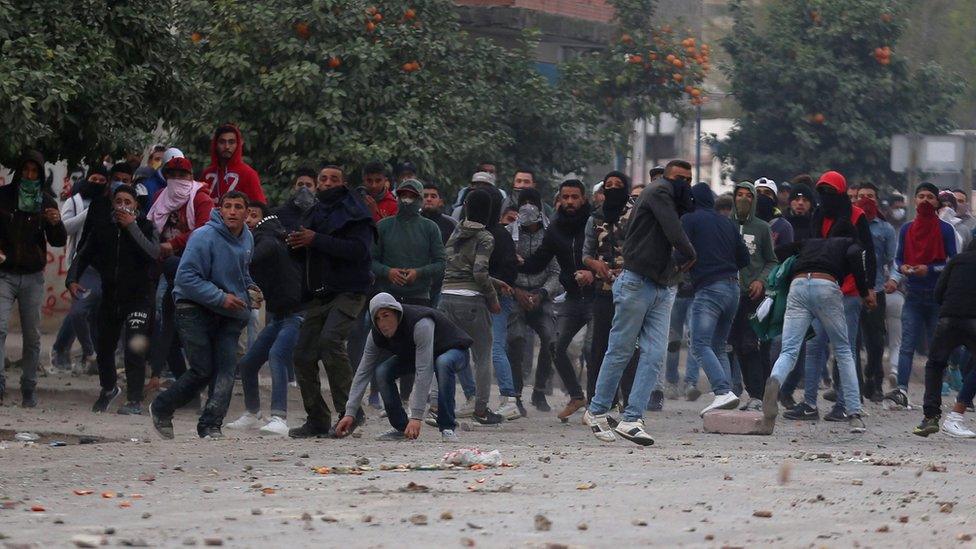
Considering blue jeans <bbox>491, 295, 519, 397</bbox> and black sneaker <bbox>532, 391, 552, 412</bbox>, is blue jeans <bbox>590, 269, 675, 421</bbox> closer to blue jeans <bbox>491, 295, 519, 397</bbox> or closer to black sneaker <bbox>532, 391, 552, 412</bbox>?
blue jeans <bbox>491, 295, 519, 397</bbox>

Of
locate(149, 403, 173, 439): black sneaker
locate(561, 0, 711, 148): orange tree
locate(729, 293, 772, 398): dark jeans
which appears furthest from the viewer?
locate(561, 0, 711, 148): orange tree

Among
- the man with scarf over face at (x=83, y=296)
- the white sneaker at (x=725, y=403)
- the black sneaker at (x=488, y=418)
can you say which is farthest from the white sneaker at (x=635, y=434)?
the man with scarf over face at (x=83, y=296)

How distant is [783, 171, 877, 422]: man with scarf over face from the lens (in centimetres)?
1297

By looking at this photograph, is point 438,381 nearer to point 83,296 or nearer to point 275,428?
point 275,428

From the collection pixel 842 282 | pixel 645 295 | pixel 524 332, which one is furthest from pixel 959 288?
pixel 524 332

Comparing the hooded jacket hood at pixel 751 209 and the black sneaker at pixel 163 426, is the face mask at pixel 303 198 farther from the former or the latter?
the hooded jacket hood at pixel 751 209

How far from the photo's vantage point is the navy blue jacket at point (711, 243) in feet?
45.2

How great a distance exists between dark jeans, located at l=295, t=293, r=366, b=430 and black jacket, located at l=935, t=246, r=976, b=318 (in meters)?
4.07

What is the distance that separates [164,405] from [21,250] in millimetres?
2462

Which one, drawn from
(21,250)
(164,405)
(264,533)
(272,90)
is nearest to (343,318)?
(164,405)

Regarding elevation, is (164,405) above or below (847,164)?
below

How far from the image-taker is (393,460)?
9.97 meters

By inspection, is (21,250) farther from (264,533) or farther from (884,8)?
(884,8)

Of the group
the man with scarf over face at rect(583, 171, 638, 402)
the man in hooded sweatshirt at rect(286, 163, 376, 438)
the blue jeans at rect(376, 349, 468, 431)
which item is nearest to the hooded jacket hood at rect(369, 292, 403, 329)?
the man in hooded sweatshirt at rect(286, 163, 376, 438)
